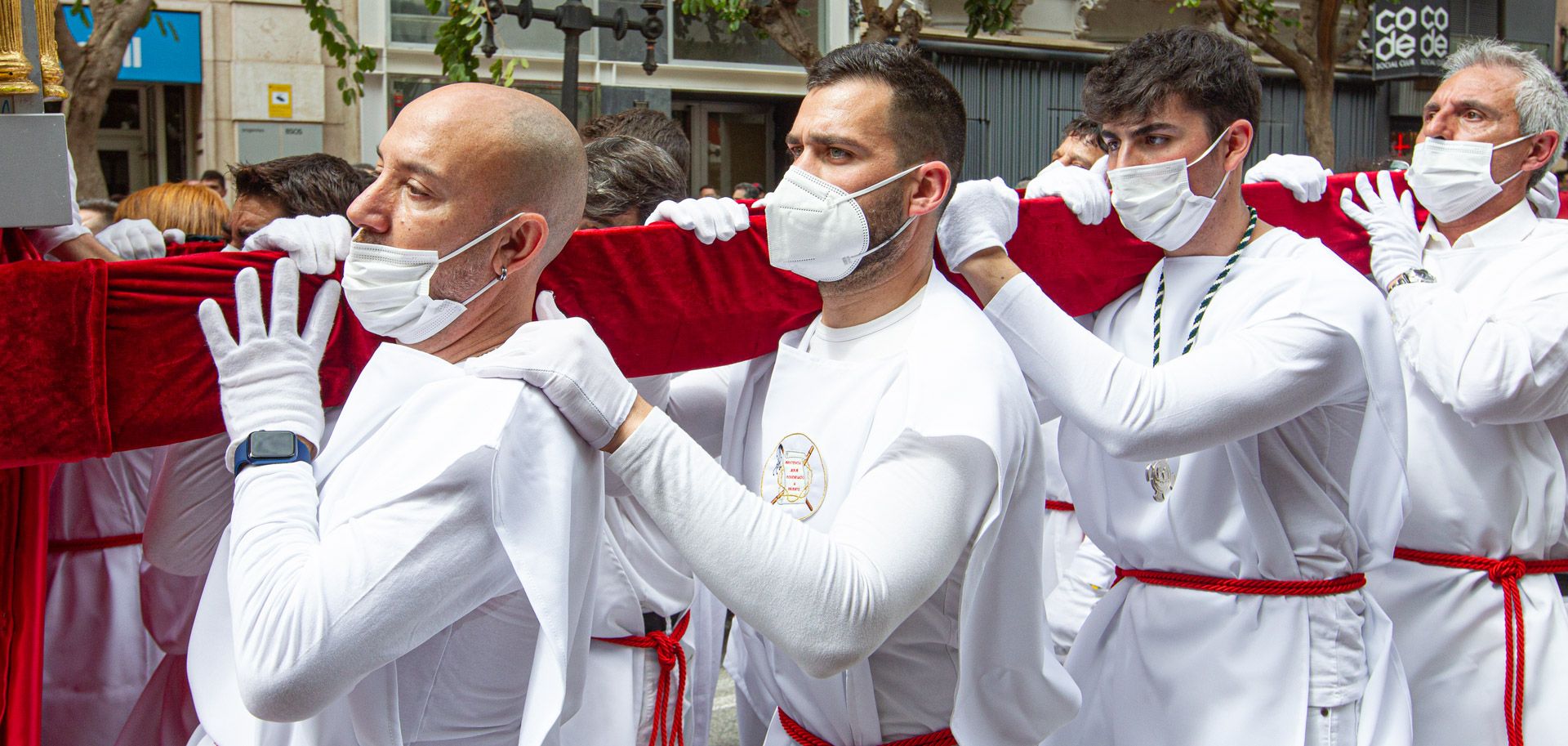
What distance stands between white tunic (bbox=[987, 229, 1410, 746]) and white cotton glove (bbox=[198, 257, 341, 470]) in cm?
123

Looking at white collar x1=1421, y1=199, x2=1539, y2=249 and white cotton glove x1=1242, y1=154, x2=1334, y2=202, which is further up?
white cotton glove x1=1242, y1=154, x2=1334, y2=202

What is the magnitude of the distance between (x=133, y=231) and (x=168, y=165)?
35.9 ft

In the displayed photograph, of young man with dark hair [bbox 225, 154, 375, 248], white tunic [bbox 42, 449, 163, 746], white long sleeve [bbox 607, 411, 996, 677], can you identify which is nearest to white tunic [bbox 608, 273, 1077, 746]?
white long sleeve [bbox 607, 411, 996, 677]

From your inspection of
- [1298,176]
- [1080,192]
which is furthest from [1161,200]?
[1298,176]

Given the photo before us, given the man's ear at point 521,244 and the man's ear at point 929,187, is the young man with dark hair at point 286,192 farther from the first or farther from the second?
the man's ear at point 929,187

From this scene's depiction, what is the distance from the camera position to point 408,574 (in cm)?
176

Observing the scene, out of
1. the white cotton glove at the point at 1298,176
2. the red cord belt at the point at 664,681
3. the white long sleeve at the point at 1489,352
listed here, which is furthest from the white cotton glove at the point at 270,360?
the white long sleeve at the point at 1489,352

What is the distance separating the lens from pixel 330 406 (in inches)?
94.1

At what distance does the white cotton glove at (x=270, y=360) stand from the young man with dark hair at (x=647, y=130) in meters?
1.79

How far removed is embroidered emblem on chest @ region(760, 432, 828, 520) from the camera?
228 cm

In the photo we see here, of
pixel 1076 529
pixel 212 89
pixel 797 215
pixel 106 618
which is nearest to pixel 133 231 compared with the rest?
pixel 106 618

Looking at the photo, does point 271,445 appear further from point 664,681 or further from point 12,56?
point 664,681

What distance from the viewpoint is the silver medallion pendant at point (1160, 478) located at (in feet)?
9.28

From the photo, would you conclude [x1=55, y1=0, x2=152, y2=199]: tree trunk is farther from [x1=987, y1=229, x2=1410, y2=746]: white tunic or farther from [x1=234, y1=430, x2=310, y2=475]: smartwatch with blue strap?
[x1=987, y1=229, x2=1410, y2=746]: white tunic
